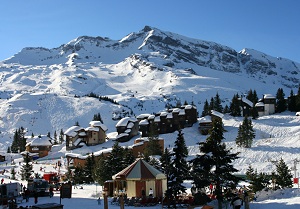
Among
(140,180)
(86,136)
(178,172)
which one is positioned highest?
(86,136)

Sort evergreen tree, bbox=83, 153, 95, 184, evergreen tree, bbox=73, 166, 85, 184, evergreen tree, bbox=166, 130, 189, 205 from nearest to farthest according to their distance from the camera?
evergreen tree, bbox=166, 130, 189, 205, evergreen tree, bbox=73, 166, 85, 184, evergreen tree, bbox=83, 153, 95, 184

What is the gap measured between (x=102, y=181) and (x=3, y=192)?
1166 cm

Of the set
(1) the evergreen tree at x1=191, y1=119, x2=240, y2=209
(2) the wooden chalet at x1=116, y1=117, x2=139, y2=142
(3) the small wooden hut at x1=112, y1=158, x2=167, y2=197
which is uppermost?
(2) the wooden chalet at x1=116, y1=117, x2=139, y2=142

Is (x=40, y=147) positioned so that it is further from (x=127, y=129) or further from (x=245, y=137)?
(x=245, y=137)

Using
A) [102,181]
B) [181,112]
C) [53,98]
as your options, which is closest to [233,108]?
[181,112]

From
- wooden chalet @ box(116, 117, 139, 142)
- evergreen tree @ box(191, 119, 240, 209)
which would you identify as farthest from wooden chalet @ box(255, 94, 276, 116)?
evergreen tree @ box(191, 119, 240, 209)

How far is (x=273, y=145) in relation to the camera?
62.0 m

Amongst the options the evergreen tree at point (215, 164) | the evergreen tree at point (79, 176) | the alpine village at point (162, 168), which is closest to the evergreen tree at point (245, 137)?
the alpine village at point (162, 168)

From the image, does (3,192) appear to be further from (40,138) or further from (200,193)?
(40,138)

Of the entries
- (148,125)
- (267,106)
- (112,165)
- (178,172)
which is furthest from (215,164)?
(267,106)

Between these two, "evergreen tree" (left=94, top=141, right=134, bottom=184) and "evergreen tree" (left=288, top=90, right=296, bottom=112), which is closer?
"evergreen tree" (left=94, top=141, right=134, bottom=184)

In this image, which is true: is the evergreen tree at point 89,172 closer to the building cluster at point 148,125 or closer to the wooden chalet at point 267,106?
the building cluster at point 148,125

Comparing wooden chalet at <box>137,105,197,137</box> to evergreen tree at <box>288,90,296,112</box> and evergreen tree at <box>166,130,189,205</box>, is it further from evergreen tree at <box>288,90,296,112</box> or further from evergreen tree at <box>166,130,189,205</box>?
evergreen tree at <box>166,130,189,205</box>

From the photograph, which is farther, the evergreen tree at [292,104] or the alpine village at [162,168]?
the evergreen tree at [292,104]
